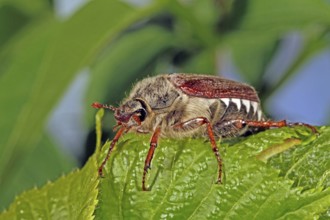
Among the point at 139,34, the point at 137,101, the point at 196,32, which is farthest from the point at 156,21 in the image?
the point at 137,101

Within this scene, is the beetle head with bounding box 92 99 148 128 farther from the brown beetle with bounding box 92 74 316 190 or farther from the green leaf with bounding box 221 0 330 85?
the green leaf with bounding box 221 0 330 85

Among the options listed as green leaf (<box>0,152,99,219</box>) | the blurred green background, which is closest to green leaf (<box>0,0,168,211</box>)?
the blurred green background

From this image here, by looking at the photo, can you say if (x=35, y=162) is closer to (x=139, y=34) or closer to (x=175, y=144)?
(x=139, y=34)

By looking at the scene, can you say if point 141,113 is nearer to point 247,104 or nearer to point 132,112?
point 132,112

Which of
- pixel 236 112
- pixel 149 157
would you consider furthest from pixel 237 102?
pixel 149 157

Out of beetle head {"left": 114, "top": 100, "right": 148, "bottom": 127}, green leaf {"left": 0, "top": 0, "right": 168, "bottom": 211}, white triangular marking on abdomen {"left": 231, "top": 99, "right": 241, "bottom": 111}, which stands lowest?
beetle head {"left": 114, "top": 100, "right": 148, "bottom": 127}
